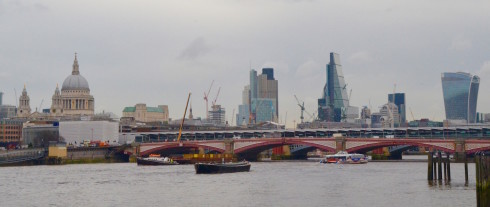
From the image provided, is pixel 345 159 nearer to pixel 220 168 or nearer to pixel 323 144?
pixel 323 144

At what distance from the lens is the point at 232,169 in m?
110

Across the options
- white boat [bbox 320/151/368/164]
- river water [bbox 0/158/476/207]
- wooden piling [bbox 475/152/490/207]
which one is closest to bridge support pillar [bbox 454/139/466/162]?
Answer: white boat [bbox 320/151/368/164]

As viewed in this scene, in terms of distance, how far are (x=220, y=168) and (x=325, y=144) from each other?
41.9 metres

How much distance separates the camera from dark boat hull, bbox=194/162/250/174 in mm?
106312

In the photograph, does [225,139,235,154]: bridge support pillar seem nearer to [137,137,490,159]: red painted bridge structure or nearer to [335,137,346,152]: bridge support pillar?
[137,137,490,159]: red painted bridge structure

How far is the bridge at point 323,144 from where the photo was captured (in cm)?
13250

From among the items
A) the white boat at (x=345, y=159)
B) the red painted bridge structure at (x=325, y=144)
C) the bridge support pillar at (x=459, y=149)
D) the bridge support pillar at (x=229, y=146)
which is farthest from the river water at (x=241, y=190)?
the bridge support pillar at (x=229, y=146)

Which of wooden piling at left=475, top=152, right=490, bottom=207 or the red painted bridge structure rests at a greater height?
the red painted bridge structure

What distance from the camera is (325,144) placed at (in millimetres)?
147625

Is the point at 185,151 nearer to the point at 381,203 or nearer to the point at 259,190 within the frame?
the point at 259,190

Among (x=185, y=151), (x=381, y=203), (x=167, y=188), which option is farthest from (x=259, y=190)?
(x=185, y=151)

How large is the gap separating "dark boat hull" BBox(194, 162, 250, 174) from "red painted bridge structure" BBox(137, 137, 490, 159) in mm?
33426

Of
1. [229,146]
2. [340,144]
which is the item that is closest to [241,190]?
[340,144]

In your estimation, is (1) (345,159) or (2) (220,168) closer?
(2) (220,168)
